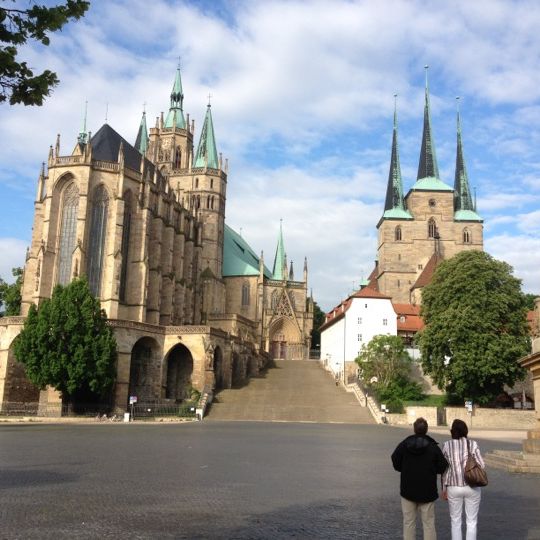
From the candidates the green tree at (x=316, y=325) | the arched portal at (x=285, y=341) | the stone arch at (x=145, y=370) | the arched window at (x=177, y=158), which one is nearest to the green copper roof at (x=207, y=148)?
the arched window at (x=177, y=158)

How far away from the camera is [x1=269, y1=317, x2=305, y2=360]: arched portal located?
273 feet

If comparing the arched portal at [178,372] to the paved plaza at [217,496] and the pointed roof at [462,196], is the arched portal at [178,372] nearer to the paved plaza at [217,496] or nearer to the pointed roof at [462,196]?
the paved plaza at [217,496]

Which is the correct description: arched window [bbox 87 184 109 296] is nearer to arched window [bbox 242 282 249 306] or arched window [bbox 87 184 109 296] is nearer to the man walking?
arched window [bbox 242 282 249 306]

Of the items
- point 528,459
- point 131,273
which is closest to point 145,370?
point 131,273

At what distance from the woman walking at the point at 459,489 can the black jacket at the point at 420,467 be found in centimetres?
28

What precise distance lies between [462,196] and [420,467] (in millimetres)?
87107

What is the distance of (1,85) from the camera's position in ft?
24.3

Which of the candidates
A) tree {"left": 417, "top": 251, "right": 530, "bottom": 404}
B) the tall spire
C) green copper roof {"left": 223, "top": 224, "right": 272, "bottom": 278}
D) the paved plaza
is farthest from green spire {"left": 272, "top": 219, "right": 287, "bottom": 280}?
the paved plaza

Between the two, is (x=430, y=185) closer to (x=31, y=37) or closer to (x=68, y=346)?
(x=68, y=346)

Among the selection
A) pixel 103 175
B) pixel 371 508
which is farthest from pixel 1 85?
pixel 103 175

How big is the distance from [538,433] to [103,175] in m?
48.6

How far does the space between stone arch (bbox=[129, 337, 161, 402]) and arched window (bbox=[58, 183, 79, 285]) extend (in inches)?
343

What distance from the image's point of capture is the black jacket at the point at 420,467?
22.5 ft

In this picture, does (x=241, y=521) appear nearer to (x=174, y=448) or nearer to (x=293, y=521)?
(x=293, y=521)
